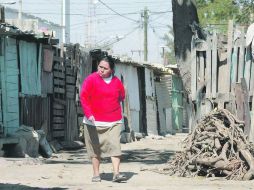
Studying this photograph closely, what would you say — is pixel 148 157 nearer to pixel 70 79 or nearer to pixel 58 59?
pixel 58 59

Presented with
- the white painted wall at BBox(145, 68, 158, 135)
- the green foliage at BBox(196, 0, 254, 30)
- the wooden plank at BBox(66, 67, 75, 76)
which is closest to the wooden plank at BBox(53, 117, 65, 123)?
the wooden plank at BBox(66, 67, 75, 76)

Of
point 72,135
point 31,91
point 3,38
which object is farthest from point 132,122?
point 3,38

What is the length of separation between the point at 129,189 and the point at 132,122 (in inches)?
680

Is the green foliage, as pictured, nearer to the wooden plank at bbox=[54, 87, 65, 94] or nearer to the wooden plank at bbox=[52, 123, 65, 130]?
the wooden plank at bbox=[54, 87, 65, 94]

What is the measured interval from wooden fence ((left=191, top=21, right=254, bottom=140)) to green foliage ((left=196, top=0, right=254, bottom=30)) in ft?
66.5

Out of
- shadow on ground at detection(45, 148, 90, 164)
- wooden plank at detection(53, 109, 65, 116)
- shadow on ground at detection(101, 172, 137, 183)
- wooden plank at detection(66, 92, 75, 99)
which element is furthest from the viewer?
wooden plank at detection(66, 92, 75, 99)

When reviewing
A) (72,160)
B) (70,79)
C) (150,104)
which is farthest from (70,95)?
(150,104)

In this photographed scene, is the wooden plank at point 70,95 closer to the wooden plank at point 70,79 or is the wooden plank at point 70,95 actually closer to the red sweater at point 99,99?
the wooden plank at point 70,79

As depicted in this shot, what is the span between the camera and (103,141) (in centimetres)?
888

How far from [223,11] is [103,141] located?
82.4 feet

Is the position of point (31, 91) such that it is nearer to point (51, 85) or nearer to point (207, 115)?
point (51, 85)

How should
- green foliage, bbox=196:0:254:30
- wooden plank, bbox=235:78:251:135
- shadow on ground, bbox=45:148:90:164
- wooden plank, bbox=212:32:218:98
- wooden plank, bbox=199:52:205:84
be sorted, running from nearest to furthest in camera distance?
wooden plank, bbox=235:78:251:135
wooden plank, bbox=212:32:218:98
wooden plank, bbox=199:52:205:84
shadow on ground, bbox=45:148:90:164
green foliage, bbox=196:0:254:30

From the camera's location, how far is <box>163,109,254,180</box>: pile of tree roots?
8.88m

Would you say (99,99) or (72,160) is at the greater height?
A: (99,99)
